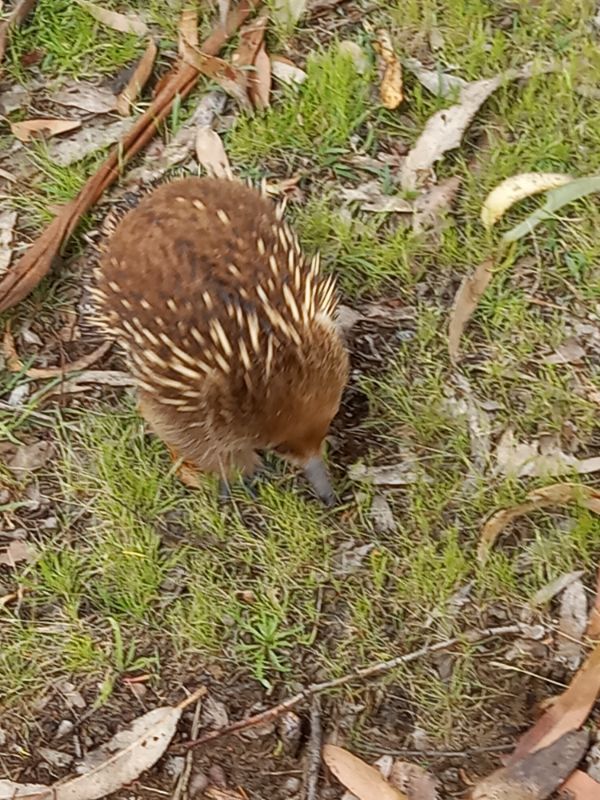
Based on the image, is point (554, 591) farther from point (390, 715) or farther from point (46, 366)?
point (46, 366)

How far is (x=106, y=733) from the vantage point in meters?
2.00

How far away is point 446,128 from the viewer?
8.02 feet

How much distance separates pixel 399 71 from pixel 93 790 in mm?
1596

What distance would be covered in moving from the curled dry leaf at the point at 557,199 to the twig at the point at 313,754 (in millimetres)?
989

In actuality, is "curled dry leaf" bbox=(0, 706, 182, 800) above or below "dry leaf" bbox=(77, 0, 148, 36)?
below

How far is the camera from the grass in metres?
2.03

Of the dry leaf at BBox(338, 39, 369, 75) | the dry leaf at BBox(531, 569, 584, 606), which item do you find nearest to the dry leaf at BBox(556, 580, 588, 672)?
the dry leaf at BBox(531, 569, 584, 606)

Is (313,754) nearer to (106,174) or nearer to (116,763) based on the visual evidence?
(116,763)

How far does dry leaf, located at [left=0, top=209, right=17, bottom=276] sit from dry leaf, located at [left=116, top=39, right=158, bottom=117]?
0.35 meters

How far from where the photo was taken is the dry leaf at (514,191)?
232 centimetres

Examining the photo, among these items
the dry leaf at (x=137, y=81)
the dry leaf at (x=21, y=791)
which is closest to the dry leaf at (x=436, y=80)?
the dry leaf at (x=137, y=81)

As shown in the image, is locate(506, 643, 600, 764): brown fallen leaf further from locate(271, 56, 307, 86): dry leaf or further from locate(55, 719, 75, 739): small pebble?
locate(271, 56, 307, 86): dry leaf

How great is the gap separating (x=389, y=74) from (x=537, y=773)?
1484 mm

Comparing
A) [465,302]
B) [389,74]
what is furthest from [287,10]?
[465,302]
